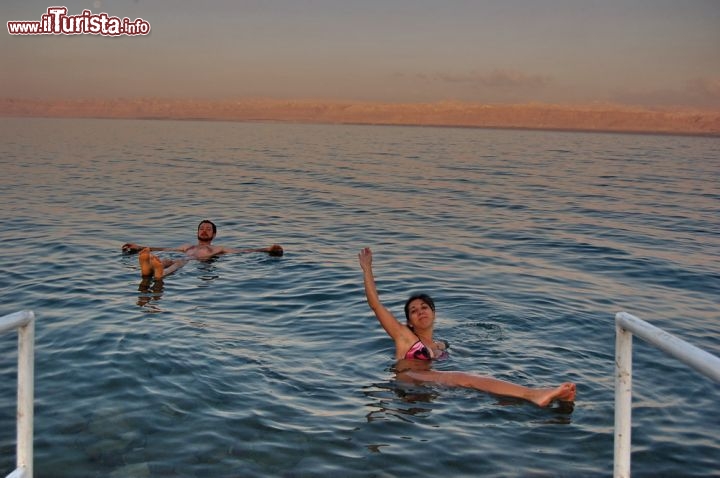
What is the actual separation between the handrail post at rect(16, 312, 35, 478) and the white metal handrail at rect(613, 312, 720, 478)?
2.34 meters

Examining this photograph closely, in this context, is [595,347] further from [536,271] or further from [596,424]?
[536,271]

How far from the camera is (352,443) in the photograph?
6.53m


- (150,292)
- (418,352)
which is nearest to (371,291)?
(418,352)

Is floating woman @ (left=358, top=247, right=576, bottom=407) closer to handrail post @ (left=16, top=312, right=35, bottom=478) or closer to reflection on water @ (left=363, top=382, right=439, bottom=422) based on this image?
reflection on water @ (left=363, top=382, right=439, bottom=422)

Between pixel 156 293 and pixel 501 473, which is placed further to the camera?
pixel 156 293

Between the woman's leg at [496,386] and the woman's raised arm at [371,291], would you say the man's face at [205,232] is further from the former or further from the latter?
the woman's leg at [496,386]

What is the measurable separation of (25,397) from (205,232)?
1260cm

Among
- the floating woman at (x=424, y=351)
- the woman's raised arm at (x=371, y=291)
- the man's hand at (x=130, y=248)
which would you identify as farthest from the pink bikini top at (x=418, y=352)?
the man's hand at (x=130, y=248)

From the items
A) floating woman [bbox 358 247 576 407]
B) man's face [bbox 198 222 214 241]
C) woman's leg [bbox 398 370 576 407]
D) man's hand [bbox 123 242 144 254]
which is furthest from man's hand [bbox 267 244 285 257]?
woman's leg [bbox 398 370 576 407]

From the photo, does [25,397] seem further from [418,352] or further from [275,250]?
[275,250]

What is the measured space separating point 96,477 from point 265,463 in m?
1.29

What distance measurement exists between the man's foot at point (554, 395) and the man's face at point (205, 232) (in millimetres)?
9795

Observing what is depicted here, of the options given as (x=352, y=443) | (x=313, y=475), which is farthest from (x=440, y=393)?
(x=313, y=475)

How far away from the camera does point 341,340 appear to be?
9.82 metres
